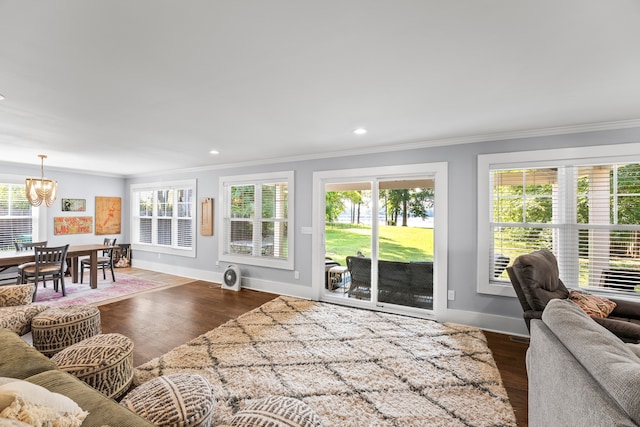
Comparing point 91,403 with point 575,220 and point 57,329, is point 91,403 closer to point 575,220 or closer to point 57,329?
point 57,329

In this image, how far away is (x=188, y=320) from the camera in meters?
3.69

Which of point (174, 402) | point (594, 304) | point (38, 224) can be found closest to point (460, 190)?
point (594, 304)

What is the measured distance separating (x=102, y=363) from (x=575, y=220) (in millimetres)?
4307

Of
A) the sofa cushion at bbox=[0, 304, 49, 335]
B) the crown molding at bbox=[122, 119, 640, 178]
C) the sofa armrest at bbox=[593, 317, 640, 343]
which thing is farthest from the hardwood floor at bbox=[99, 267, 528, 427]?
the crown molding at bbox=[122, 119, 640, 178]

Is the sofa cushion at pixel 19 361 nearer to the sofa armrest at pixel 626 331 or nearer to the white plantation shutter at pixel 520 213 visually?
the sofa armrest at pixel 626 331

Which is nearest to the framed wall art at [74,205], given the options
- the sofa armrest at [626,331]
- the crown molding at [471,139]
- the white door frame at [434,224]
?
the crown molding at [471,139]

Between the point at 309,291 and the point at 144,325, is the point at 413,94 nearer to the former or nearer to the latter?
the point at 309,291

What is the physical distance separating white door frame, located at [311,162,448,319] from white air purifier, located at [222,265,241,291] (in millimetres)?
1453

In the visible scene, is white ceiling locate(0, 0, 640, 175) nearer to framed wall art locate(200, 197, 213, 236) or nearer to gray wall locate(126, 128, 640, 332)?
gray wall locate(126, 128, 640, 332)

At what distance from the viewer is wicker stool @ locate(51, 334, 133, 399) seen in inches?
66.5

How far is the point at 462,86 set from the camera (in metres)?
2.13

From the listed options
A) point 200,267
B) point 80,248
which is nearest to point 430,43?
point 200,267

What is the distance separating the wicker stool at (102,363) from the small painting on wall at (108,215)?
6143 mm

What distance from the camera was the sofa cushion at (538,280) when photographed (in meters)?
2.47
